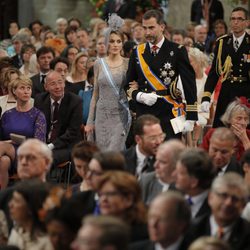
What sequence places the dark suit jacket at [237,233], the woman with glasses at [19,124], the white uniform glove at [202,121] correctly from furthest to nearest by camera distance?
the white uniform glove at [202,121] → the woman with glasses at [19,124] → the dark suit jacket at [237,233]

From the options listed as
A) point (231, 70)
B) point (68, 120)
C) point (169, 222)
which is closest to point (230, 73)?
point (231, 70)

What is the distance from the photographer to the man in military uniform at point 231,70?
14773 millimetres

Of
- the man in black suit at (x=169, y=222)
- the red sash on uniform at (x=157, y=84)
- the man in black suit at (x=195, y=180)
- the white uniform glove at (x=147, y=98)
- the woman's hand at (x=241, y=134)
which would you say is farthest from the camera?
the red sash on uniform at (x=157, y=84)

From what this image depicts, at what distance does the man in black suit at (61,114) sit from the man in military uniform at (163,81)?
1038mm

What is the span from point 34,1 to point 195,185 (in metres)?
20.7

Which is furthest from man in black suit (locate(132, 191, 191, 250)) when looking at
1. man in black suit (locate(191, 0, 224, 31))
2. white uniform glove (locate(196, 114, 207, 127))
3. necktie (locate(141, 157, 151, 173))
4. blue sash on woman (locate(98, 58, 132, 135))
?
man in black suit (locate(191, 0, 224, 31))

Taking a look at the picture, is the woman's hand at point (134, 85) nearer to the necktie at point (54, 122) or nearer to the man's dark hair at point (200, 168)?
the necktie at point (54, 122)

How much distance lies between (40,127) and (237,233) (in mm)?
5512

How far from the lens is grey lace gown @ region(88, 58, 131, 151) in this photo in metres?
14.5

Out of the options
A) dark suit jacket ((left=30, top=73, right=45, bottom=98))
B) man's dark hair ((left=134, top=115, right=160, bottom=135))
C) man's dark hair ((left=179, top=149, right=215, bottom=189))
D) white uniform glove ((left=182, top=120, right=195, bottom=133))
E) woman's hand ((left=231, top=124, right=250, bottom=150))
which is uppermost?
man's dark hair ((left=179, top=149, right=215, bottom=189))

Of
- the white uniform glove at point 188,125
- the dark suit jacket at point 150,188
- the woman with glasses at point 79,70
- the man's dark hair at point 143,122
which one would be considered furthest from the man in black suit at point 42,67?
the dark suit jacket at point 150,188

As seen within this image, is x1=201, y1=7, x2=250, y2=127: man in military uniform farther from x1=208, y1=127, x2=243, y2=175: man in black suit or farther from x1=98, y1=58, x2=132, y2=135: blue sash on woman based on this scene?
x1=208, y1=127, x2=243, y2=175: man in black suit

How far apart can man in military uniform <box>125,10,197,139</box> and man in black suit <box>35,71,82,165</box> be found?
1.04 metres

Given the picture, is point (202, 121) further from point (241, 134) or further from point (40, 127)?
point (241, 134)
